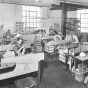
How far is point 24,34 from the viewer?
706 centimetres

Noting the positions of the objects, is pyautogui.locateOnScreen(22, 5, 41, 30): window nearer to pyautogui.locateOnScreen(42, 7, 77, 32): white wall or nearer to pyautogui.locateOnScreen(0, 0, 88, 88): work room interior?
pyautogui.locateOnScreen(0, 0, 88, 88): work room interior

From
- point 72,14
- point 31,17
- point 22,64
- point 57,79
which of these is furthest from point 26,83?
point 72,14

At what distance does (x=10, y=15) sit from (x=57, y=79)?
546 cm

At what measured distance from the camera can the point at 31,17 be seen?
8203mm

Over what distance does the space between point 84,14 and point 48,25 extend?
8.84 feet

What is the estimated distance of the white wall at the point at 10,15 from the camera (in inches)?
277

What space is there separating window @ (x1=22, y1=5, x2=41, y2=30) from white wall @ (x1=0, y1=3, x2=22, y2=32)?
48 centimetres

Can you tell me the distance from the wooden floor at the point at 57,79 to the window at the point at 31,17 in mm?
4633

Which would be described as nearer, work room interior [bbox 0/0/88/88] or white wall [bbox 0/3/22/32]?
work room interior [bbox 0/0/88/88]

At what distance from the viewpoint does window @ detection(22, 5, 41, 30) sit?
26.1 ft

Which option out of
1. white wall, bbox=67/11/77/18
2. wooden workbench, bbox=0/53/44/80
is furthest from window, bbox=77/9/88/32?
wooden workbench, bbox=0/53/44/80

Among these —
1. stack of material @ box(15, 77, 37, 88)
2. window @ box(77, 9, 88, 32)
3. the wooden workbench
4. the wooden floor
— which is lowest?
the wooden floor

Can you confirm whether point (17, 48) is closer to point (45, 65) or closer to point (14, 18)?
point (45, 65)

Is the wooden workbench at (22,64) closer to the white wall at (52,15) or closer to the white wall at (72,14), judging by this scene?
the white wall at (52,15)
